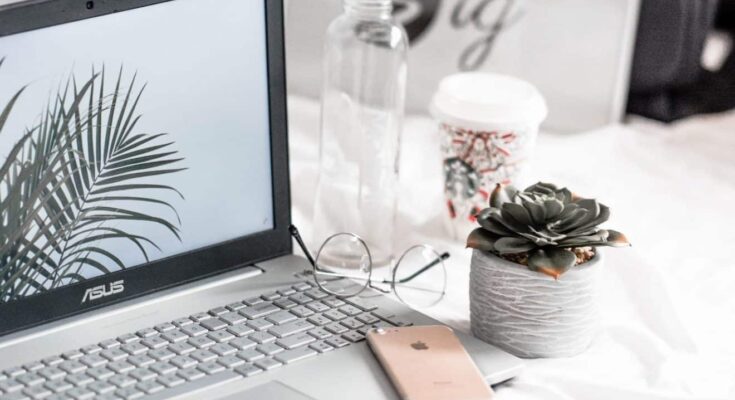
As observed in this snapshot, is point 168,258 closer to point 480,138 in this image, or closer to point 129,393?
point 129,393

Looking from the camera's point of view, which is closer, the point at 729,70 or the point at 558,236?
the point at 558,236

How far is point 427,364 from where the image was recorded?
71cm

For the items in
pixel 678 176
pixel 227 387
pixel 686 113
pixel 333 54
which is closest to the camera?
pixel 227 387

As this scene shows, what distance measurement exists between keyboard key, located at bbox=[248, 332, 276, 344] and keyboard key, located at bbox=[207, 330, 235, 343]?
1 centimetres

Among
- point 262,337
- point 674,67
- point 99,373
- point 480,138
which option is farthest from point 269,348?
point 674,67

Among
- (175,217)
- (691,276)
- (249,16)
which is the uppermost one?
(249,16)

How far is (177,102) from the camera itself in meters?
0.78

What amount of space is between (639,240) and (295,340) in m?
0.43

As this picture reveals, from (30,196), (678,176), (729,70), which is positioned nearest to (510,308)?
(30,196)

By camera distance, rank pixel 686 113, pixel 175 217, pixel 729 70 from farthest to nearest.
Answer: pixel 729 70 < pixel 686 113 < pixel 175 217

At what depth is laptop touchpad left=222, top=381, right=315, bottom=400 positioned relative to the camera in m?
0.68

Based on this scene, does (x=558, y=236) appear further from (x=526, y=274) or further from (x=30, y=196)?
(x=30, y=196)

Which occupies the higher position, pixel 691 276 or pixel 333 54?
pixel 333 54

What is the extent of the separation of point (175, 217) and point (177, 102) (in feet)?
0.29
